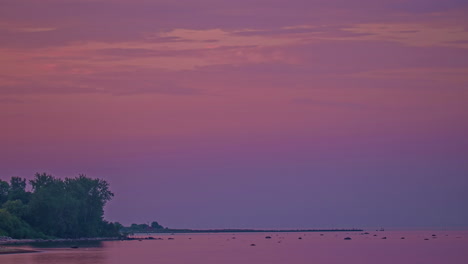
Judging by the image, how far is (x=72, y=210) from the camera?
495 ft

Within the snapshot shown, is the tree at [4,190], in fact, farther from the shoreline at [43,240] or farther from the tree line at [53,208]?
the shoreline at [43,240]

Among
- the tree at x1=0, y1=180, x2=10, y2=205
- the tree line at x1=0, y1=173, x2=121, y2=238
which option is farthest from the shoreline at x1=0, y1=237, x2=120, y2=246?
the tree at x1=0, y1=180, x2=10, y2=205

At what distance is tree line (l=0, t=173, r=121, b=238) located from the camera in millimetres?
144250

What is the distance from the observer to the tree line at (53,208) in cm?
14425

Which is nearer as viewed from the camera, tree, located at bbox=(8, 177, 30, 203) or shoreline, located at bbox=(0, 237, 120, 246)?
shoreline, located at bbox=(0, 237, 120, 246)

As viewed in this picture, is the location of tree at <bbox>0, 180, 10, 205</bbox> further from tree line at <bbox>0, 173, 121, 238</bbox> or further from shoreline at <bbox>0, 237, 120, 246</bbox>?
shoreline at <bbox>0, 237, 120, 246</bbox>

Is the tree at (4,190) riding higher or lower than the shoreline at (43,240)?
higher

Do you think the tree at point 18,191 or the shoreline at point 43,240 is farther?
the tree at point 18,191

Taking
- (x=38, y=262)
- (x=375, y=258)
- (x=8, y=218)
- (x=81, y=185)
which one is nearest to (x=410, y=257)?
(x=375, y=258)

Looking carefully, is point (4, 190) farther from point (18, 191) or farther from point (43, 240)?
point (43, 240)

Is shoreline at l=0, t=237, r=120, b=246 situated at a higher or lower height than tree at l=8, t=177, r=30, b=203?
lower

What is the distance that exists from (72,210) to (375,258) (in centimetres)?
7180

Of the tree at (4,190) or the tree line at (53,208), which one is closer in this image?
the tree line at (53,208)

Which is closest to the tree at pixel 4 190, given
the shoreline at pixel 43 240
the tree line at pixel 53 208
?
the tree line at pixel 53 208
